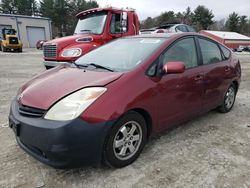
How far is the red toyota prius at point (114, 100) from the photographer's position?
2.21 meters

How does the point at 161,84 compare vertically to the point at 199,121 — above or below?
above

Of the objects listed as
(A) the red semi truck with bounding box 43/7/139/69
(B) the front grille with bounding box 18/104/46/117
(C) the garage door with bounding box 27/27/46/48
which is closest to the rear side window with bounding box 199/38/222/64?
(B) the front grille with bounding box 18/104/46/117

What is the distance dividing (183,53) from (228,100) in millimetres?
1830

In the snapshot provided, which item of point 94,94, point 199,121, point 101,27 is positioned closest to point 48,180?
point 94,94

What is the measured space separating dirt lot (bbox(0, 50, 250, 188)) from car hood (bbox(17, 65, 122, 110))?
77 cm

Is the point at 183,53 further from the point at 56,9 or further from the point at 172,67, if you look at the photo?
the point at 56,9

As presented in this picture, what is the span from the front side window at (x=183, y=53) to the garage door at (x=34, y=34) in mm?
37855

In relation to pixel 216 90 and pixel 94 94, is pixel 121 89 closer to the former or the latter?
pixel 94 94

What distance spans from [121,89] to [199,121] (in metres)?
2.21

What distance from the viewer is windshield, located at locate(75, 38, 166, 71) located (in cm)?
293

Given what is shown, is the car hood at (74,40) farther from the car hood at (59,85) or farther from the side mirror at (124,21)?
the car hood at (59,85)

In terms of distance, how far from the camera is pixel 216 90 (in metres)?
3.95

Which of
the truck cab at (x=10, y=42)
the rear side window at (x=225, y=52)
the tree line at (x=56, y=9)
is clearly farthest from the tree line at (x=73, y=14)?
the rear side window at (x=225, y=52)

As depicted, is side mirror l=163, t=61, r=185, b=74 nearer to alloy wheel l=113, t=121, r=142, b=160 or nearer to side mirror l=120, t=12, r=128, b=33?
alloy wheel l=113, t=121, r=142, b=160
